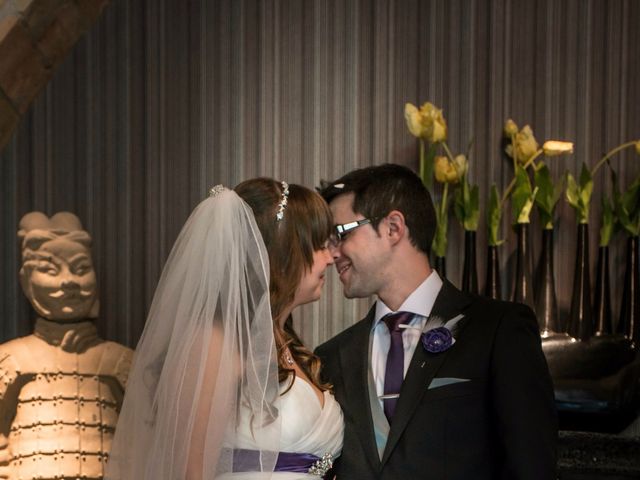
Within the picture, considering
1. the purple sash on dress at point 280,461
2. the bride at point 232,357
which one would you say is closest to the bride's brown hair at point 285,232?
the bride at point 232,357

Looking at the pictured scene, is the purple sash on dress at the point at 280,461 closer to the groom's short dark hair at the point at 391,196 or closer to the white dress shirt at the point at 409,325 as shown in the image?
the white dress shirt at the point at 409,325

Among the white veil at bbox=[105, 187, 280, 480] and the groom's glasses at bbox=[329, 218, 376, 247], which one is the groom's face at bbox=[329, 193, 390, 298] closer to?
the groom's glasses at bbox=[329, 218, 376, 247]

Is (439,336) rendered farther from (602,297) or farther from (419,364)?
(602,297)

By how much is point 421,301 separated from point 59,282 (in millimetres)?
1334

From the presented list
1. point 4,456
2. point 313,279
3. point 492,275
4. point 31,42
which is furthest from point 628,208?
point 4,456

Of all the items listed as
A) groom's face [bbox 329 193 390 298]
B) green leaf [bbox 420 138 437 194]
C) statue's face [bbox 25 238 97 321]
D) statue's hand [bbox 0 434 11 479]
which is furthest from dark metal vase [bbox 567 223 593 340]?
statue's hand [bbox 0 434 11 479]

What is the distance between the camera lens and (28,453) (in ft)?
11.1

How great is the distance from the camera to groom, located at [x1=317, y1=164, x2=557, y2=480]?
8.05ft

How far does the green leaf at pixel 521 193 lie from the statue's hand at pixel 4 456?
6.08ft

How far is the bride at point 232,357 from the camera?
7.04ft

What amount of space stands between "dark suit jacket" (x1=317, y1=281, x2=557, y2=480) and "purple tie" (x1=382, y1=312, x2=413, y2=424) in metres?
0.05

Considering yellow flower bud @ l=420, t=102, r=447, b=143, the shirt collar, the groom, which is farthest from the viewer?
yellow flower bud @ l=420, t=102, r=447, b=143

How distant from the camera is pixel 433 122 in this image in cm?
350

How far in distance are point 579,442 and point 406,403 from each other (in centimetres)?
101
